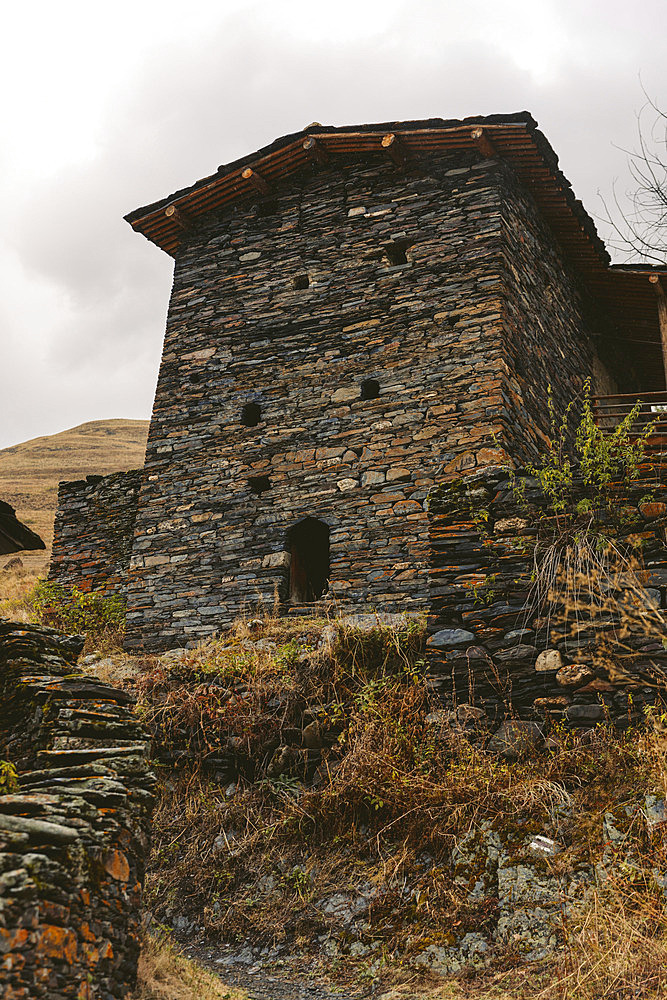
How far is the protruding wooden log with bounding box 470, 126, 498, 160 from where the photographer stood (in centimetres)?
955

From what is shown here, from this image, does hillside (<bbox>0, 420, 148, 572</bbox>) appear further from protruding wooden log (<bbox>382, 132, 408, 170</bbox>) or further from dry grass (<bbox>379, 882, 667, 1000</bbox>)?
dry grass (<bbox>379, 882, 667, 1000</bbox>)

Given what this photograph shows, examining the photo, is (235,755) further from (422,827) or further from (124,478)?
(124,478)

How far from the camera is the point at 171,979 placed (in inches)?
140

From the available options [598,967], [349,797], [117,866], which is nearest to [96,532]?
[349,797]

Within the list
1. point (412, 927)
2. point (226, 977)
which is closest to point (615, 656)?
point (412, 927)

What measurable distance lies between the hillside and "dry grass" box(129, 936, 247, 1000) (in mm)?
22232

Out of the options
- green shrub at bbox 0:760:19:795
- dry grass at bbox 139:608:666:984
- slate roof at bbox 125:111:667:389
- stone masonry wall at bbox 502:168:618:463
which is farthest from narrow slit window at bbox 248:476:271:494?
green shrub at bbox 0:760:19:795

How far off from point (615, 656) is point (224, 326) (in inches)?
307

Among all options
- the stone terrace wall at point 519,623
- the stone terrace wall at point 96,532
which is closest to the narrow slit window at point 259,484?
the stone terrace wall at point 96,532

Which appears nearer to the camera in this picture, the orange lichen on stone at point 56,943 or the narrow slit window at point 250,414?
the orange lichen on stone at point 56,943

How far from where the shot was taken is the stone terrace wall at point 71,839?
2631 millimetres

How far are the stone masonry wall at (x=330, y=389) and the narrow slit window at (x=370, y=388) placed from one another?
0.07 metres

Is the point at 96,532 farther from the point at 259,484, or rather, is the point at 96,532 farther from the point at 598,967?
the point at 598,967

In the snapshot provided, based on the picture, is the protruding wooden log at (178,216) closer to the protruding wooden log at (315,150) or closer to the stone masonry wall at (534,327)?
the protruding wooden log at (315,150)
